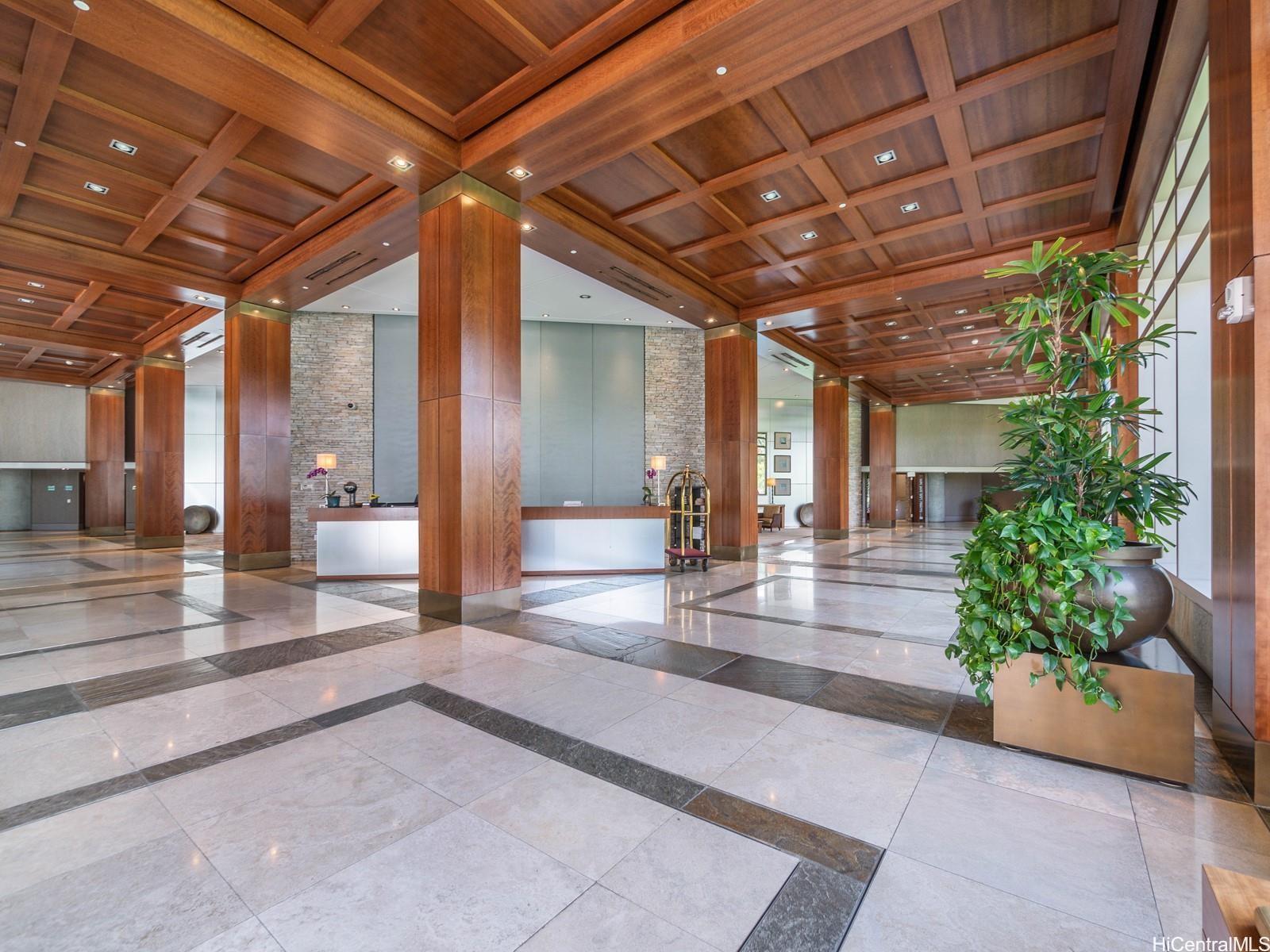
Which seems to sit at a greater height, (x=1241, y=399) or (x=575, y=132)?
(x=575, y=132)

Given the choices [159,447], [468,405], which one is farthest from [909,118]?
[159,447]

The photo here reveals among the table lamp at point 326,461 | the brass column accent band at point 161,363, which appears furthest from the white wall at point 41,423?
the table lamp at point 326,461

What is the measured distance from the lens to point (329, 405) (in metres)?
11.1

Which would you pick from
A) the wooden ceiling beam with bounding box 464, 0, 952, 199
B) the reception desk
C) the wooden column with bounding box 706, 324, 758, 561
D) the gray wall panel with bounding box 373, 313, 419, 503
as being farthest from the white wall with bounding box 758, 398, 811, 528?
the wooden ceiling beam with bounding box 464, 0, 952, 199

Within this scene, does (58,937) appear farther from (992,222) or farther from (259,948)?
(992,222)

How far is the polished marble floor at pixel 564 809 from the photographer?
5.40 feet

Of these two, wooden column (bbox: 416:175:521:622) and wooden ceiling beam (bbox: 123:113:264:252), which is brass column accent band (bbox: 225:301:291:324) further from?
wooden column (bbox: 416:175:521:622)

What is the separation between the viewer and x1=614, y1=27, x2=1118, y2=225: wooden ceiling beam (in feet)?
14.6

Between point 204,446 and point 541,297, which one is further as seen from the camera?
point 204,446

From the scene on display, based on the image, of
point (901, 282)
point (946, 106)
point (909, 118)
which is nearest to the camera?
point (946, 106)

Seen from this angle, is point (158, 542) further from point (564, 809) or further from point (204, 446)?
point (564, 809)

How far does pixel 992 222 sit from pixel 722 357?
455cm

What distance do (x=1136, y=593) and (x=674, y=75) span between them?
4340 mm

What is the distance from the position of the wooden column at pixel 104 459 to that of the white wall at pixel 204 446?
1664mm
